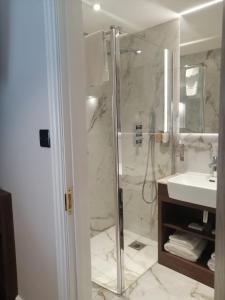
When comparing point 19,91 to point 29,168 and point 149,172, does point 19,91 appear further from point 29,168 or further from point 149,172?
point 149,172

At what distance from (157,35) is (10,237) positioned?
7.05 ft

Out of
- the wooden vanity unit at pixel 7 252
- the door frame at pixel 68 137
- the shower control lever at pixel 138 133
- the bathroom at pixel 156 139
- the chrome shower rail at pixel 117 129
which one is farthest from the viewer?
the shower control lever at pixel 138 133

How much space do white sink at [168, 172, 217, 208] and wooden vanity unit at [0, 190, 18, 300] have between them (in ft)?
3.89

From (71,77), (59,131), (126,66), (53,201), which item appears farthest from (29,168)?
(126,66)

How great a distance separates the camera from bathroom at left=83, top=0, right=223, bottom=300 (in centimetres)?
176

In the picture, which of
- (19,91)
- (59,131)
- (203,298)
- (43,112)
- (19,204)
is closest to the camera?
(59,131)

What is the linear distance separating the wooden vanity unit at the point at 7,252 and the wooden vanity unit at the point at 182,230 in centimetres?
119

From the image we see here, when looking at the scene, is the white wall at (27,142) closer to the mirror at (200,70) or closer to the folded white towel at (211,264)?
the folded white towel at (211,264)

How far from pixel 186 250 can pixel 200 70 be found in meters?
1.53

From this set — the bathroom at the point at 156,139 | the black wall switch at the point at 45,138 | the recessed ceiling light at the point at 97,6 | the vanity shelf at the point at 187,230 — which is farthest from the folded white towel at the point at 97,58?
the vanity shelf at the point at 187,230

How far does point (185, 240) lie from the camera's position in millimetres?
1970

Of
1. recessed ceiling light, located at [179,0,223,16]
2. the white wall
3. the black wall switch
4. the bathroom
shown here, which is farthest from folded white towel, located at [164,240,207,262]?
recessed ceiling light, located at [179,0,223,16]

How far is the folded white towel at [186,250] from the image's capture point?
1901 mm

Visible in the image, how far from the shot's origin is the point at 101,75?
177 cm
